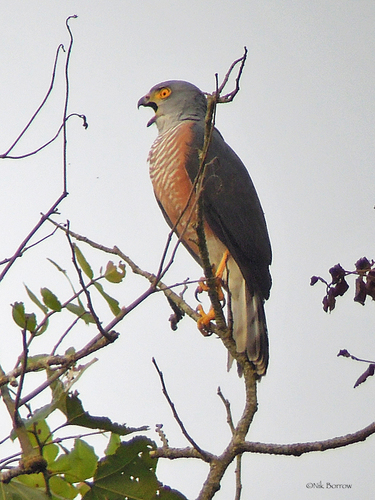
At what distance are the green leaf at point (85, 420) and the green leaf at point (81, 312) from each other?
23 cm

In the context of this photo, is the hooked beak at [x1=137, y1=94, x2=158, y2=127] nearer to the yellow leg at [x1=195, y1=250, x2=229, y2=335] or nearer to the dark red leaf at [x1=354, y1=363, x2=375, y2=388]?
the yellow leg at [x1=195, y1=250, x2=229, y2=335]

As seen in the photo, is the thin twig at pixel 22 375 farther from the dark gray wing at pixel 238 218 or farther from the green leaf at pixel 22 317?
the dark gray wing at pixel 238 218

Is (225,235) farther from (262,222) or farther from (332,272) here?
(332,272)

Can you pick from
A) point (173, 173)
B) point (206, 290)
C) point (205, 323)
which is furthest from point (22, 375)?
point (173, 173)

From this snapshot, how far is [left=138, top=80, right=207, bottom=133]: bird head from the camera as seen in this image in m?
5.18

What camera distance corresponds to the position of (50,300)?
1702 millimetres

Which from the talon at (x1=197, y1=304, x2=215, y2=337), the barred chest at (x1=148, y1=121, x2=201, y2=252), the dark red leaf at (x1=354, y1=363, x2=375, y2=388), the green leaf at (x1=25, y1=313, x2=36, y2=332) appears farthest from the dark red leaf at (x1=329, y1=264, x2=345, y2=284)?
the barred chest at (x1=148, y1=121, x2=201, y2=252)

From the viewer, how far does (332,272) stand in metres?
2.57

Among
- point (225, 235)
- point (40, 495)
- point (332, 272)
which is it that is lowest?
point (40, 495)

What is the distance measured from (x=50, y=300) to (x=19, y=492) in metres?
0.49

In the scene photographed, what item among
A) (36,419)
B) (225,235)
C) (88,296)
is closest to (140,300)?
(88,296)

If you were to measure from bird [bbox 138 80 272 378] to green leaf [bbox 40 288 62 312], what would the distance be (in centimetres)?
203

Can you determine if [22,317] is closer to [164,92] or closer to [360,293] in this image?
[360,293]

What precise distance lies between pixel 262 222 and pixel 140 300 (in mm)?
2893
